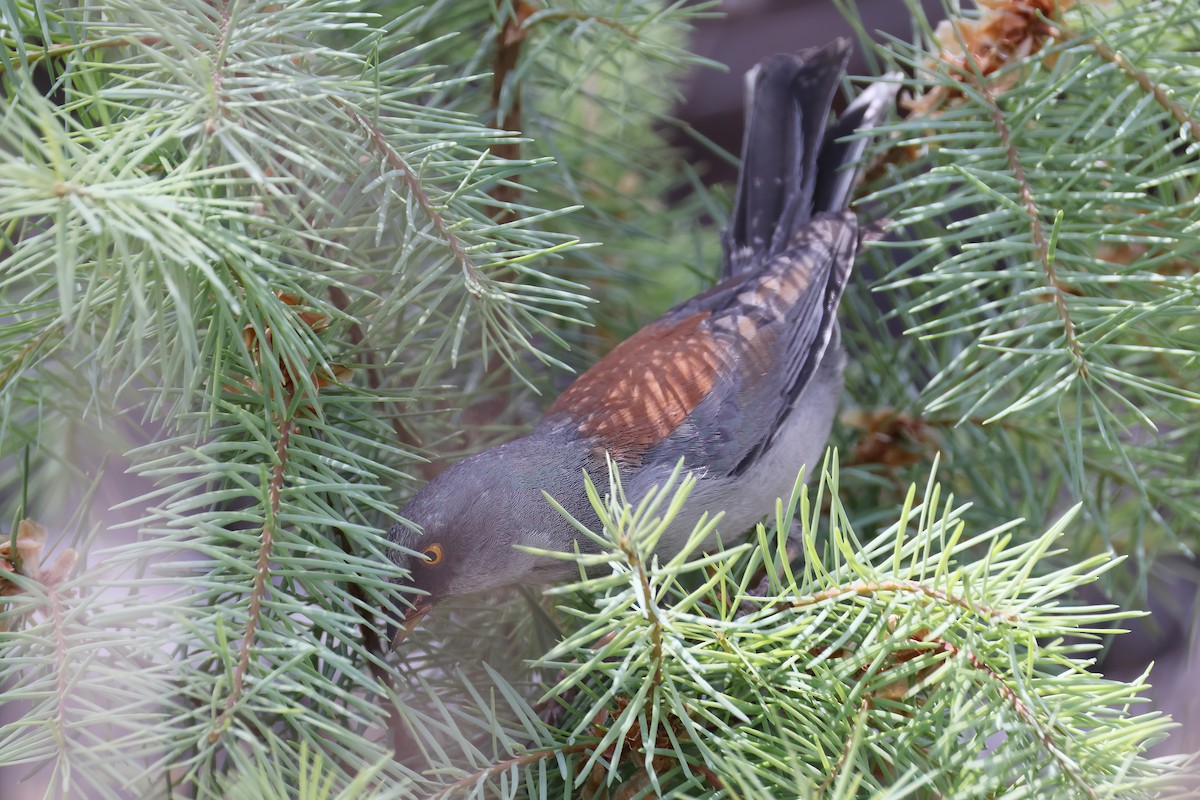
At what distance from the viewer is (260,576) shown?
789mm

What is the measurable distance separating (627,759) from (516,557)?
566 millimetres

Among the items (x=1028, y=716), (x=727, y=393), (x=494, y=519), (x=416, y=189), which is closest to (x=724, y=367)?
(x=727, y=393)

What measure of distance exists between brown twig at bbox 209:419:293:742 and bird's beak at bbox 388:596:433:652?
0.26 metres

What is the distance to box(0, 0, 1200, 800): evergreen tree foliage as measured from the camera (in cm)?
71

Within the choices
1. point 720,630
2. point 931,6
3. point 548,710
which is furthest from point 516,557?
point 931,6

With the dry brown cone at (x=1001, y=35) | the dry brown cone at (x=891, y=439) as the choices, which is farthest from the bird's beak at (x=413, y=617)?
the dry brown cone at (x=1001, y=35)

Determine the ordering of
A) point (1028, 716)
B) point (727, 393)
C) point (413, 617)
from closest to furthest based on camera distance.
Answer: point (1028, 716) → point (413, 617) → point (727, 393)

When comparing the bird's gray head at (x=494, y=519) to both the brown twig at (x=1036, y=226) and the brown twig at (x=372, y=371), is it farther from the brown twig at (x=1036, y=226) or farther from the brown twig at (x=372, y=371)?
the brown twig at (x=1036, y=226)

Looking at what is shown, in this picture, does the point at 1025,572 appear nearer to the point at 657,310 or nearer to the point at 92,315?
the point at 92,315

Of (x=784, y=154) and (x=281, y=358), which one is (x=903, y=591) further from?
(x=784, y=154)

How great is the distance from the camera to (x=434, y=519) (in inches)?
51.0

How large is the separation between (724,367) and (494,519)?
1.65 feet

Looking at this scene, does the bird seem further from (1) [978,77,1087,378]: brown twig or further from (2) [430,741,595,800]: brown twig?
(2) [430,741,595,800]: brown twig

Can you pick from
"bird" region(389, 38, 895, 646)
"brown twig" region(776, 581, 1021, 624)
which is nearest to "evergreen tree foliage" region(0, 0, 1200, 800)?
"brown twig" region(776, 581, 1021, 624)
